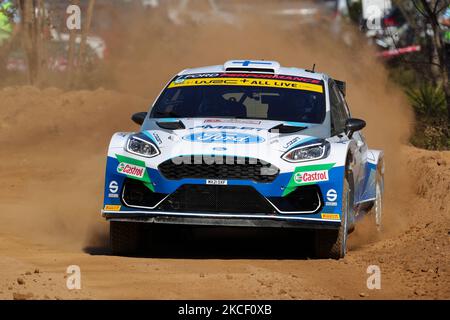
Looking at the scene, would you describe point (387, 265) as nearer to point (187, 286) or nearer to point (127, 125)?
point (187, 286)

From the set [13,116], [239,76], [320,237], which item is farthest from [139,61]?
[320,237]

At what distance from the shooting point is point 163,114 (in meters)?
10.8

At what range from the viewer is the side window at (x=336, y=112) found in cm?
1066

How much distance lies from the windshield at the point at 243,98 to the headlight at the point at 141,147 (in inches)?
38.7

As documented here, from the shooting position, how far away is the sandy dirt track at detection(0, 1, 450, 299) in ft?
26.8

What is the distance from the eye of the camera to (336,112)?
36.4 ft

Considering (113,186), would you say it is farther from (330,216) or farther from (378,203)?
(378,203)

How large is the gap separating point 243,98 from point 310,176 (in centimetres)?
177

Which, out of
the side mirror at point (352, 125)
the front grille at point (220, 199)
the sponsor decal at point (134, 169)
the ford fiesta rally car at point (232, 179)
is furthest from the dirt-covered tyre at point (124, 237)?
the side mirror at point (352, 125)

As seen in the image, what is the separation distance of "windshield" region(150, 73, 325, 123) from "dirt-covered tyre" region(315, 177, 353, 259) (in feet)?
3.85

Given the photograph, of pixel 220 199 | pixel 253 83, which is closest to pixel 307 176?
pixel 220 199
